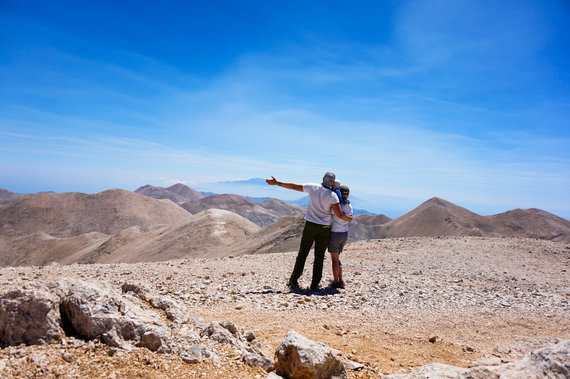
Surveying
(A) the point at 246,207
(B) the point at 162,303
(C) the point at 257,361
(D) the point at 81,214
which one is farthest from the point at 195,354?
(A) the point at 246,207

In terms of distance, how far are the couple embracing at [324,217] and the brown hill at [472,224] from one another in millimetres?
56986

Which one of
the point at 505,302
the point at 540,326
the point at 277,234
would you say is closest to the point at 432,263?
the point at 505,302

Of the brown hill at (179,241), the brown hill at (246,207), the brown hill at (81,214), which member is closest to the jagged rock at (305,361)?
the brown hill at (179,241)

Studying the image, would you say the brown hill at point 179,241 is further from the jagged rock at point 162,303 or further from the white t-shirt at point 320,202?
the jagged rock at point 162,303

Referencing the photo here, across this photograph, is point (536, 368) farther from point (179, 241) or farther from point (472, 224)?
point (472, 224)

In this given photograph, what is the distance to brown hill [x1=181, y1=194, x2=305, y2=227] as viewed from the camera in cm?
9775

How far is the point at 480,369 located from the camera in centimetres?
288

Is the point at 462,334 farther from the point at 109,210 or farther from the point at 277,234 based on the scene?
the point at 109,210

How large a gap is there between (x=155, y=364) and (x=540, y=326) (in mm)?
6836

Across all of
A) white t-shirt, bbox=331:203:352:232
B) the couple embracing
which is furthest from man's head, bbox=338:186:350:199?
white t-shirt, bbox=331:203:352:232

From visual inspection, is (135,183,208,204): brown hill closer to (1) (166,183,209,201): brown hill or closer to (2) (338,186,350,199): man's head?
(1) (166,183,209,201): brown hill

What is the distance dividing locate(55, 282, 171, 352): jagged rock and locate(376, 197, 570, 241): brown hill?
6159cm

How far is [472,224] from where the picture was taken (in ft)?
214

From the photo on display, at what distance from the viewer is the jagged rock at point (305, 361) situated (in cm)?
335
